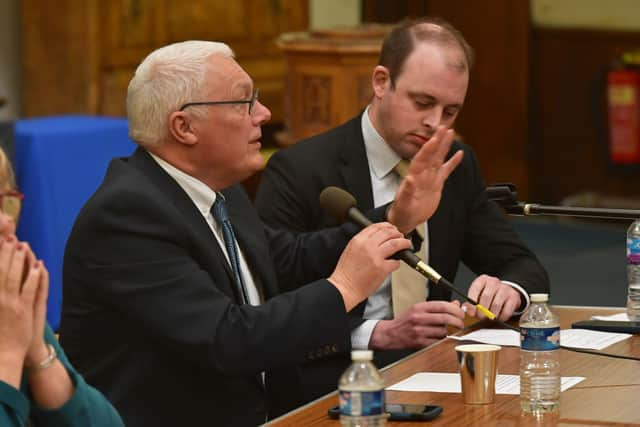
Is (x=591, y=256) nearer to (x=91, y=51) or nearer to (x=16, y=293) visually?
(x=91, y=51)

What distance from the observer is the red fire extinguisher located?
8633 mm

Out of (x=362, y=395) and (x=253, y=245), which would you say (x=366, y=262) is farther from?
(x=362, y=395)

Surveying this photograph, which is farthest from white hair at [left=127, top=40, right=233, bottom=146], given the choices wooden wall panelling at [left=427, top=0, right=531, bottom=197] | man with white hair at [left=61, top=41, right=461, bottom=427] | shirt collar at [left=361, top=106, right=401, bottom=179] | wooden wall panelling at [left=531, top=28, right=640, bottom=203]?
wooden wall panelling at [left=427, top=0, right=531, bottom=197]

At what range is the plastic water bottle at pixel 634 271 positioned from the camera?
332 cm

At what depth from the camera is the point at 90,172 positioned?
593 centimetres

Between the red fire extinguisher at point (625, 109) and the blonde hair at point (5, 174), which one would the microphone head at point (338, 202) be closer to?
the blonde hair at point (5, 174)

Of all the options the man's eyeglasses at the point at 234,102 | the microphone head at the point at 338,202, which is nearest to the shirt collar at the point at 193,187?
the man's eyeglasses at the point at 234,102

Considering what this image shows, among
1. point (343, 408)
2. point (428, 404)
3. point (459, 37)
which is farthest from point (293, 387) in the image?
point (459, 37)

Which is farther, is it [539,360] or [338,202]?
[338,202]

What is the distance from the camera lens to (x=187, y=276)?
2732 millimetres

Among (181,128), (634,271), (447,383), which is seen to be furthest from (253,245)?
(634,271)

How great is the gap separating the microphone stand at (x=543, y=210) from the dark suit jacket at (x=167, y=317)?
43 centimetres

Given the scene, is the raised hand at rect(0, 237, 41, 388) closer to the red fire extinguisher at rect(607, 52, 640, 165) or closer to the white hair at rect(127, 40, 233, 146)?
the white hair at rect(127, 40, 233, 146)

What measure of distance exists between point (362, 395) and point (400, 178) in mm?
1642
